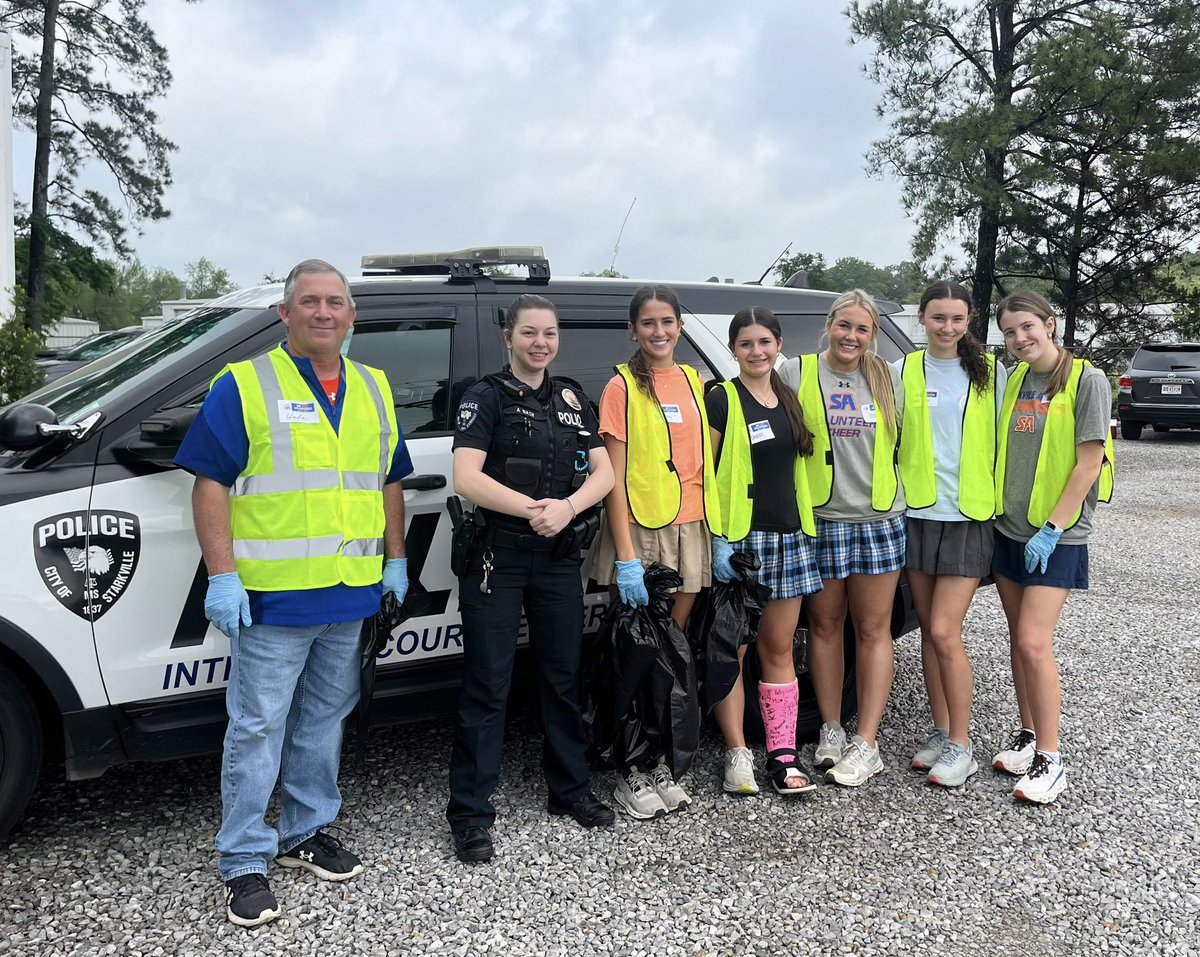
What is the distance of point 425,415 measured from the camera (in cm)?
328

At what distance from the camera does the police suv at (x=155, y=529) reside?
267 cm

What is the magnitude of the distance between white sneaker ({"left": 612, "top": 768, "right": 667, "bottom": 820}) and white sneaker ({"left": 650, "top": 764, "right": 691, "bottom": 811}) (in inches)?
0.6

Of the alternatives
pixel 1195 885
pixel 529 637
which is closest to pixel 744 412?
pixel 529 637

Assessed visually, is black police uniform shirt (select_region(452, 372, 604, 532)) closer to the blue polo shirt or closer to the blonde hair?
the blue polo shirt

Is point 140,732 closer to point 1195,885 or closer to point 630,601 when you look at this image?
point 630,601

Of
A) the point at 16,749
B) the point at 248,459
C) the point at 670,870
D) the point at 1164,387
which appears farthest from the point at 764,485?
the point at 1164,387

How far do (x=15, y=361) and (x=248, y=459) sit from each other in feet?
32.3

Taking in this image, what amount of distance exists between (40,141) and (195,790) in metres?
25.6

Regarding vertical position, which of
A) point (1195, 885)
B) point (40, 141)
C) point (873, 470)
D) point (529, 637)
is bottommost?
point (1195, 885)

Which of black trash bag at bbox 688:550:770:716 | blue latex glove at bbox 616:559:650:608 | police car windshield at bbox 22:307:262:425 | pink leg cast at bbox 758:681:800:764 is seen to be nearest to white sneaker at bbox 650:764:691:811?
black trash bag at bbox 688:550:770:716

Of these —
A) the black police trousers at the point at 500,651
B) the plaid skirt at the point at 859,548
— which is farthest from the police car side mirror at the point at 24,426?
the plaid skirt at the point at 859,548

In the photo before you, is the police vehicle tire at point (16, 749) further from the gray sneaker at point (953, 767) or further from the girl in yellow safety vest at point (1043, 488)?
the girl in yellow safety vest at point (1043, 488)

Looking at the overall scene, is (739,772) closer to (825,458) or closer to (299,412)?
(825,458)

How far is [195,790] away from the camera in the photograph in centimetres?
346
